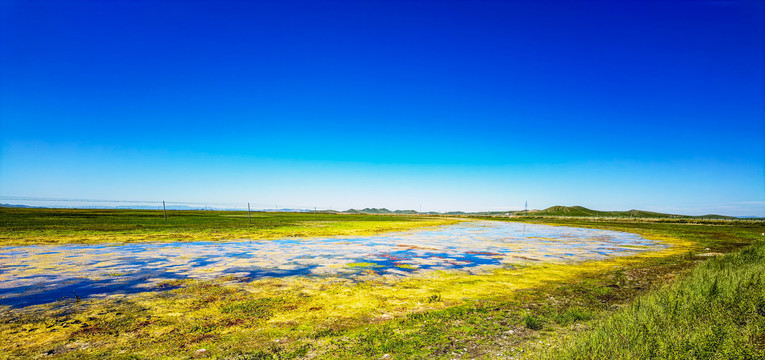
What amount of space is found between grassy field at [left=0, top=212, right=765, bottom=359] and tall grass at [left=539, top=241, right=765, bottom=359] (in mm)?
25

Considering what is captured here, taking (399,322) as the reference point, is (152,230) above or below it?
below

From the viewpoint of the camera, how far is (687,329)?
5543mm

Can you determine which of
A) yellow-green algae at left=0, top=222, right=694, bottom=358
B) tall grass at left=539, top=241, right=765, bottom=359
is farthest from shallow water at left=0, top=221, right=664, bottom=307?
tall grass at left=539, top=241, right=765, bottom=359

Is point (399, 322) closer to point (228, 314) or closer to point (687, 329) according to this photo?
point (228, 314)

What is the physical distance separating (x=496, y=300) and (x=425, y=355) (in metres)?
4.59

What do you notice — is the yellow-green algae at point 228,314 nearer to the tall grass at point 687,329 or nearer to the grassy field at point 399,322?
the grassy field at point 399,322

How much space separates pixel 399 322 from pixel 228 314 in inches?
168

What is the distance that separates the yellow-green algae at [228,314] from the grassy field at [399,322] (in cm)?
3

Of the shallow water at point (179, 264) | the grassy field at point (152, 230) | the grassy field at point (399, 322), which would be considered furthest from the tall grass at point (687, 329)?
the grassy field at point (152, 230)

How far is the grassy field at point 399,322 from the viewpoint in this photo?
5547 millimetres

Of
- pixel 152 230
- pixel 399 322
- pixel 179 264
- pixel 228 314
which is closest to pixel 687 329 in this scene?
pixel 399 322

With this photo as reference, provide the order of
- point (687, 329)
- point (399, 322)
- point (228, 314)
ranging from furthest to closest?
point (228, 314) < point (399, 322) < point (687, 329)

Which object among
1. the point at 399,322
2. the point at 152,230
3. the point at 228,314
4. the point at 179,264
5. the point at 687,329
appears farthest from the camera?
the point at 152,230

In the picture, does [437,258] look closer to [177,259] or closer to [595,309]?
[595,309]
